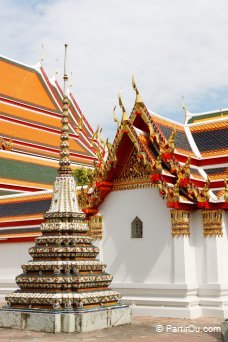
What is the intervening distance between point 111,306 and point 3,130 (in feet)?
61.0

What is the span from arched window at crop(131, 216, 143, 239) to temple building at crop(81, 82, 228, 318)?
0.07ft

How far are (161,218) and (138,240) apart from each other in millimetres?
Answer: 723

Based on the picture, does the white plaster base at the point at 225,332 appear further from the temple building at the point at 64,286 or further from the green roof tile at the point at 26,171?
the green roof tile at the point at 26,171

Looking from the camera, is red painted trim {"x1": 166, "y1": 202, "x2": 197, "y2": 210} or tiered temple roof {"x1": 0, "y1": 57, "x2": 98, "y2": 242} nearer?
red painted trim {"x1": 166, "y1": 202, "x2": 197, "y2": 210}

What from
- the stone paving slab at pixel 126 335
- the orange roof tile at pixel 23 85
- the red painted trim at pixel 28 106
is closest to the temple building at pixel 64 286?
the stone paving slab at pixel 126 335

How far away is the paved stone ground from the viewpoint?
7.65 m

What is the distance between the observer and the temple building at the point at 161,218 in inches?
424

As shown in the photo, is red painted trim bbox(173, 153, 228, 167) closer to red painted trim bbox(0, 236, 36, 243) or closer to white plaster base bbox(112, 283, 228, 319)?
white plaster base bbox(112, 283, 228, 319)

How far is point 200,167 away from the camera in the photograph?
1252 centimetres


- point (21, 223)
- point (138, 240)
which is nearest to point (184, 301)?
point (138, 240)

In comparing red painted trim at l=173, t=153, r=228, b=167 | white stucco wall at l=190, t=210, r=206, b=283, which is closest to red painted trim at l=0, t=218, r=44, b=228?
red painted trim at l=173, t=153, r=228, b=167

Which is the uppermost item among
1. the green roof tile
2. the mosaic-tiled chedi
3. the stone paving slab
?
the green roof tile

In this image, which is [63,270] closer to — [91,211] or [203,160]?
[91,211]

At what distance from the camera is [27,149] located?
85.5 feet
